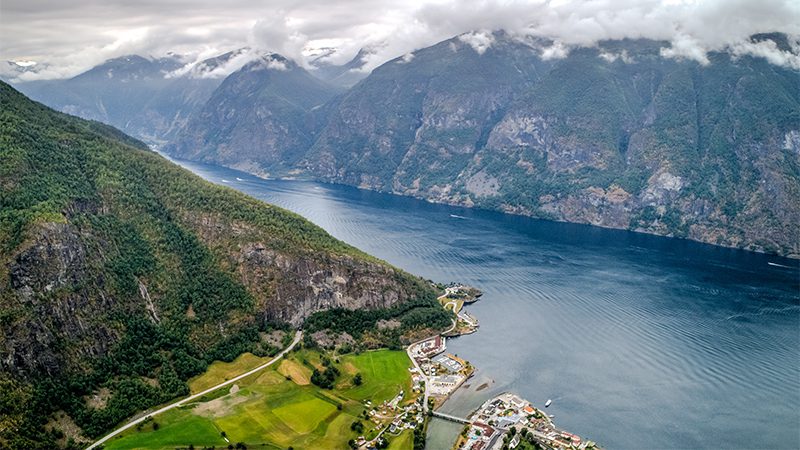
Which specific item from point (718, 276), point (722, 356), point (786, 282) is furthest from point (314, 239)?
point (786, 282)

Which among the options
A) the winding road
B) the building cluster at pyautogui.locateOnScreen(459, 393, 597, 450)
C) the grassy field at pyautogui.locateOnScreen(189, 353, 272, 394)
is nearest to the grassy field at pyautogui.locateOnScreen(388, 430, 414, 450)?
the building cluster at pyautogui.locateOnScreen(459, 393, 597, 450)

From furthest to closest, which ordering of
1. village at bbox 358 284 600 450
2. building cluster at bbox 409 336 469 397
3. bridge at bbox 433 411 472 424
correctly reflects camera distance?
building cluster at bbox 409 336 469 397, bridge at bbox 433 411 472 424, village at bbox 358 284 600 450

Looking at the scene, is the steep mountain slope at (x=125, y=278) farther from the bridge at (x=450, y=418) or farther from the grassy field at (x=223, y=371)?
the bridge at (x=450, y=418)

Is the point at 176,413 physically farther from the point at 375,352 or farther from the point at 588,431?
the point at 588,431

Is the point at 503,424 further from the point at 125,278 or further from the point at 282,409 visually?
the point at 125,278

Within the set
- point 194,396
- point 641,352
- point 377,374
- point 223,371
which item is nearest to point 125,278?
point 223,371

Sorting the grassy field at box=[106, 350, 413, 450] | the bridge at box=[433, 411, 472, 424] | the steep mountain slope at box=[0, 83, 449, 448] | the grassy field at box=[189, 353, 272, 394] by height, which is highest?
the steep mountain slope at box=[0, 83, 449, 448]

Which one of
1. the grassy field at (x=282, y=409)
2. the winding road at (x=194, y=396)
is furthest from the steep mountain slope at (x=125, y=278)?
the grassy field at (x=282, y=409)

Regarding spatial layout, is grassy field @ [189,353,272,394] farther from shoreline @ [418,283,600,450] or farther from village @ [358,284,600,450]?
shoreline @ [418,283,600,450]
